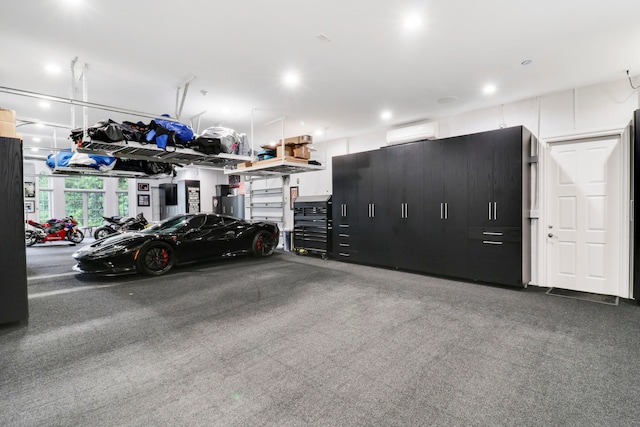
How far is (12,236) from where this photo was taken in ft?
9.36

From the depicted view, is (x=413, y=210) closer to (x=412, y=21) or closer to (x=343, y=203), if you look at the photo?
(x=343, y=203)

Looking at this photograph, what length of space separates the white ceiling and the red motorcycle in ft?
18.7

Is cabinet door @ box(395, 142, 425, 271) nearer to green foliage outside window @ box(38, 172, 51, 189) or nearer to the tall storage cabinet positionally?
the tall storage cabinet

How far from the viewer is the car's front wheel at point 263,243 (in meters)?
6.65

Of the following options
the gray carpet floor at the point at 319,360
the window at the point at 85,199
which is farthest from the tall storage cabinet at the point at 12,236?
the window at the point at 85,199

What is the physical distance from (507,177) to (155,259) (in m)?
5.84

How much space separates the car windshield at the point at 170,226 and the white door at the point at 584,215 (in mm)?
6322

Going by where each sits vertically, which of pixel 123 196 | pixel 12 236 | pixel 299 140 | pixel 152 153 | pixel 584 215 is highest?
pixel 299 140

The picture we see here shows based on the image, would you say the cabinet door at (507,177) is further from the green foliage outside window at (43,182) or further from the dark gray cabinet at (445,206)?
the green foliage outside window at (43,182)

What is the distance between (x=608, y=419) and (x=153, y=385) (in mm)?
2697

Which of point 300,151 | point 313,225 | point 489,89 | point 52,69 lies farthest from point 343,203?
point 52,69

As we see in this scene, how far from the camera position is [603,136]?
3932 millimetres

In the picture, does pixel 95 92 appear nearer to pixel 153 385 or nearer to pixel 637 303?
pixel 153 385

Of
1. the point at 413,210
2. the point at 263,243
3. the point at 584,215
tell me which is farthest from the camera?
the point at 263,243
